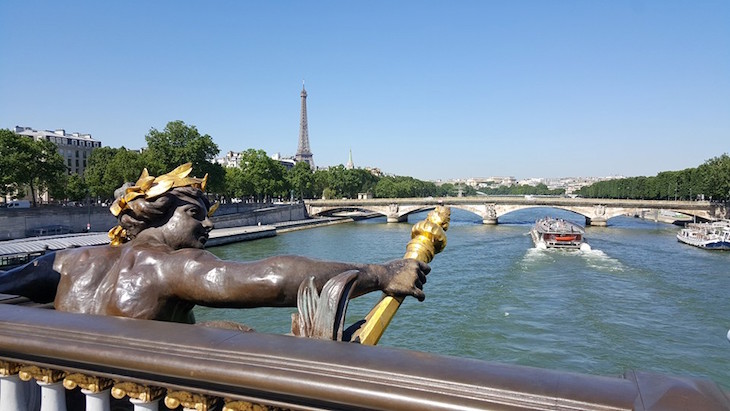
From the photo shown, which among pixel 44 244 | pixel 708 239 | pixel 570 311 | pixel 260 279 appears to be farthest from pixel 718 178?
pixel 260 279

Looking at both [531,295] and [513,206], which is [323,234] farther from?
[531,295]

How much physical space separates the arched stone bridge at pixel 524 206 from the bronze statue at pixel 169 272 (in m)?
45.0

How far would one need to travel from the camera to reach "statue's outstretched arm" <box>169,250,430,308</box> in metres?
1.62

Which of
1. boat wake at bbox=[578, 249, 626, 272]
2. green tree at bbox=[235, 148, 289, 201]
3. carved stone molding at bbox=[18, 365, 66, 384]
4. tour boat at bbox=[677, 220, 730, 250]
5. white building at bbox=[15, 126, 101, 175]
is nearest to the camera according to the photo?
carved stone molding at bbox=[18, 365, 66, 384]

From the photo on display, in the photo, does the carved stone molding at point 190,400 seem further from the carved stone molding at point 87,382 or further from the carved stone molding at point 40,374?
the carved stone molding at point 40,374

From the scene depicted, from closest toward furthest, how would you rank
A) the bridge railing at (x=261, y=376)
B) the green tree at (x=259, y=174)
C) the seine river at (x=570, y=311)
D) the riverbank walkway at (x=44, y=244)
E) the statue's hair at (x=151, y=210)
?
1. the bridge railing at (x=261, y=376)
2. the statue's hair at (x=151, y=210)
3. the seine river at (x=570, y=311)
4. the riverbank walkway at (x=44, y=244)
5. the green tree at (x=259, y=174)

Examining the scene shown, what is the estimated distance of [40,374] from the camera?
1562mm

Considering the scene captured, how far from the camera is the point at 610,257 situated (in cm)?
2530

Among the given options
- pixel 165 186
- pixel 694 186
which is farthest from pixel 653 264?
pixel 694 186

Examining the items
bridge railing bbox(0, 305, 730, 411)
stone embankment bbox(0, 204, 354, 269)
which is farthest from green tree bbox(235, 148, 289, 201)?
bridge railing bbox(0, 305, 730, 411)

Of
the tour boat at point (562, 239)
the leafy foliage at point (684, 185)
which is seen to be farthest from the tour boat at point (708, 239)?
the leafy foliage at point (684, 185)

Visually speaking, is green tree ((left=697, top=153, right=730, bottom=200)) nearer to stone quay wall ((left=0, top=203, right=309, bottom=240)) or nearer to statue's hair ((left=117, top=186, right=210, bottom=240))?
stone quay wall ((left=0, top=203, right=309, bottom=240))

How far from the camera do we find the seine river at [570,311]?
11.0 metres

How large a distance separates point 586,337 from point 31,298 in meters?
12.4
